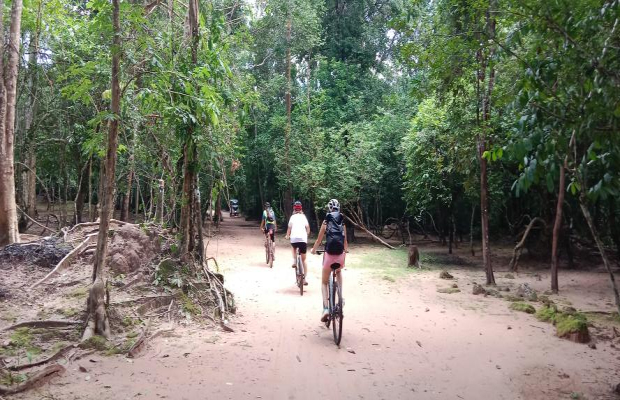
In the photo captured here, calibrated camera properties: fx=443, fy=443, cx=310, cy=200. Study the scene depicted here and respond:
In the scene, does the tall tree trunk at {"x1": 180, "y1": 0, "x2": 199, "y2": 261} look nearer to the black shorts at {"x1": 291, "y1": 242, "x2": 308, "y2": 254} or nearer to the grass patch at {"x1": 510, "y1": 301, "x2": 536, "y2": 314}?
the black shorts at {"x1": 291, "y1": 242, "x2": 308, "y2": 254}

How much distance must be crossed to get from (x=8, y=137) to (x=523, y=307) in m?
10.2

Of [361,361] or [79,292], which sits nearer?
[361,361]

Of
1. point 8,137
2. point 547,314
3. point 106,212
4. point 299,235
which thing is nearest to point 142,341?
point 106,212

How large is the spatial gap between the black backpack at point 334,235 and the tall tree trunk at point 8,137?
19.6 feet

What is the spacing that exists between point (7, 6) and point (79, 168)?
566cm

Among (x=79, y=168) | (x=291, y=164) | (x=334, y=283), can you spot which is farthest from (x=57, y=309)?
(x=291, y=164)

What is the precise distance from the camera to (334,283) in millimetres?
6102

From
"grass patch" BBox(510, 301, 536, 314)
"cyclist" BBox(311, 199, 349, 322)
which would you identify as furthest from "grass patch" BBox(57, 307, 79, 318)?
"grass patch" BBox(510, 301, 536, 314)

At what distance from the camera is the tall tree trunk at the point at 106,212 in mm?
5352

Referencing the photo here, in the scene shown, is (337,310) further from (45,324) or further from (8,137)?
(8,137)

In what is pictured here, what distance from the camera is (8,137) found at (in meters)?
8.34

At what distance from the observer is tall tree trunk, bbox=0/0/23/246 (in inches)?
317

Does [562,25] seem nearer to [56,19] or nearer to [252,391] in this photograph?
[252,391]

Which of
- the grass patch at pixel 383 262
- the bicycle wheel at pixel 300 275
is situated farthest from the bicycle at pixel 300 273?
the grass patch at pixel 383 262
